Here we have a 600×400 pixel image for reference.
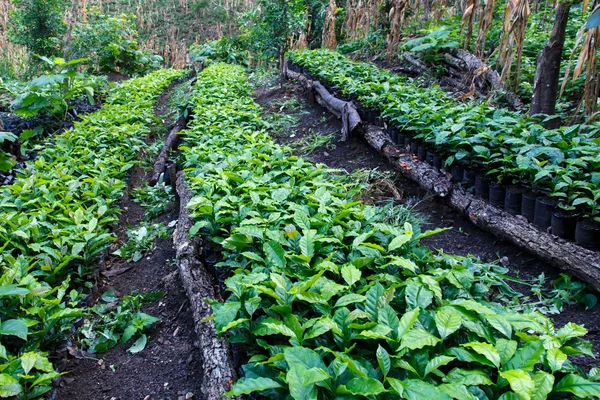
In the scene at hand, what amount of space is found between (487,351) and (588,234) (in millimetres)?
1529

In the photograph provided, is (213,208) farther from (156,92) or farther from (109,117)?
(156,92)

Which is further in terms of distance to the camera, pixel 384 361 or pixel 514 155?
pixel 514 155

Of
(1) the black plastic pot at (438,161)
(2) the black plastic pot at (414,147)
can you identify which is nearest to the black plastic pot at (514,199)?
(1) the black plastic pot at (438,161)

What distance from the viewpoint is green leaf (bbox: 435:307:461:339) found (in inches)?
59.2

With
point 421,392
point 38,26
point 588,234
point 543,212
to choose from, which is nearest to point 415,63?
point 543,212

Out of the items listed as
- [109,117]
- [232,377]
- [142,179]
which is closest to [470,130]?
[232,377]

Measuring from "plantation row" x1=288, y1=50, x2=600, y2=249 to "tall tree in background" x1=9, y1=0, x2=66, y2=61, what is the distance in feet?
32.8

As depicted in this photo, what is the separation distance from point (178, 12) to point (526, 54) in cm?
2294

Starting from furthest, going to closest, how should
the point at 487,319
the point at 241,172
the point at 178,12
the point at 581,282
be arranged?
the point at 178,12, the point at 241,172, the point at 581,282, the point at 487,319

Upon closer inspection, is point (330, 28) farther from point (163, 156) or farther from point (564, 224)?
point (564, 224)

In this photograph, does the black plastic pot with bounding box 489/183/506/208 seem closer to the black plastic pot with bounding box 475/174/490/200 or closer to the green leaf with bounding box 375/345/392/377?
the black plastic pot with bounding box 475/174/490/200

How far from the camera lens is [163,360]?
2.26 m

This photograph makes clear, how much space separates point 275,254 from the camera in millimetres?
A: 2068

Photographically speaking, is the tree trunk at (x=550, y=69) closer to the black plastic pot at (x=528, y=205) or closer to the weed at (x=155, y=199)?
the black plastic pot at (x=528, y=205)
